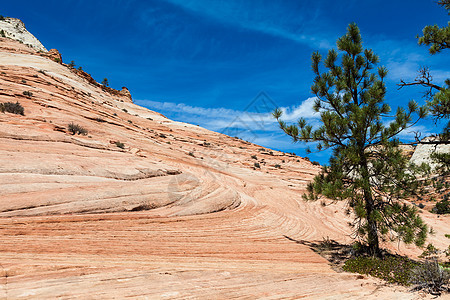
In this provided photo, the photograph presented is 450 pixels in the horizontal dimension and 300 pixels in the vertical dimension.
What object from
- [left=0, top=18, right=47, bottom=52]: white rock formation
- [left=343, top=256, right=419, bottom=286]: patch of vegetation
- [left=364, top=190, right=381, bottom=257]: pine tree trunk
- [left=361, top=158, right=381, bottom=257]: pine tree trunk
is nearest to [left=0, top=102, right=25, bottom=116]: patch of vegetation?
[left=361, top=158, right=381, bottom=257]: pine tree trunk

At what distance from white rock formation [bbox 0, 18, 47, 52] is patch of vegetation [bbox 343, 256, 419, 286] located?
81.9m

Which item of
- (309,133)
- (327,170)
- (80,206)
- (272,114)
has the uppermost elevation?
(272,114)

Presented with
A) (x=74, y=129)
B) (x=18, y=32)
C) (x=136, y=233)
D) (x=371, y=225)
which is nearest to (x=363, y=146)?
(x=371, y=225)

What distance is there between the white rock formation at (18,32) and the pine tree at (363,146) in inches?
3083

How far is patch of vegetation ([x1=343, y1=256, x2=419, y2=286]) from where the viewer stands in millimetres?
7906

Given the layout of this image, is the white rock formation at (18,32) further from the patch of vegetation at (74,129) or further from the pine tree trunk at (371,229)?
the pine tree trunk at (371,229)

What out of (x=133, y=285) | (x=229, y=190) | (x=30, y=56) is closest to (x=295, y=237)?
(x=229, y=190)

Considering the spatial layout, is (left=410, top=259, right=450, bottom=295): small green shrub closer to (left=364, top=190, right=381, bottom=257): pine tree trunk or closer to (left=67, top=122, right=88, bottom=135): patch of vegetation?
(left=364, top=190, right=381, bottom=257): pine tree trunk

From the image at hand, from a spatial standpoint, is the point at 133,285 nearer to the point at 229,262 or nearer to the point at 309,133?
the point at 229,262

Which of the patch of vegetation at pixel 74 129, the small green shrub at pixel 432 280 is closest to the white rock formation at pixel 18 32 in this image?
the patch of vegetation at pixel 74 129

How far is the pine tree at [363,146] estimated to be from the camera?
9.80 m

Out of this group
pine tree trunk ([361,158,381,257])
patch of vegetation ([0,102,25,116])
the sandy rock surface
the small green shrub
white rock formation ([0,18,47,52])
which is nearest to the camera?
the sandy rock surface

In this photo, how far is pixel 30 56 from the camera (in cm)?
4347

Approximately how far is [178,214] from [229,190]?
4.65 m
